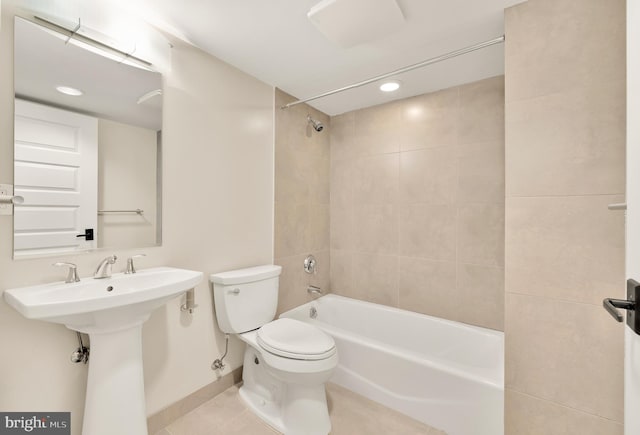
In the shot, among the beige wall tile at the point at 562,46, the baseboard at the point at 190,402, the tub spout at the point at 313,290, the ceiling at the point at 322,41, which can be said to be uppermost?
the ceiling at the point at 322,41

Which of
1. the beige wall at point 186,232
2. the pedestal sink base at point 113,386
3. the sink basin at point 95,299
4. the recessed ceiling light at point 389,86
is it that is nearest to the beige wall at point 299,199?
the beige wall at point 186,232

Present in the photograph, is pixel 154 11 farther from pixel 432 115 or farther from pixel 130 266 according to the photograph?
pixel 432 115

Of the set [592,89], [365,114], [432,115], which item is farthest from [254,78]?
[592,89]

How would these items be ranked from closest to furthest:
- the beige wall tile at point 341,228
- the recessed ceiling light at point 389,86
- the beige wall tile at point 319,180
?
1. the recessed ceiling light at point 389,86
2. the beige wall tile at point 319,180
3. the beige wall tile at point 341,228

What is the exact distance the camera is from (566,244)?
1.21 meters

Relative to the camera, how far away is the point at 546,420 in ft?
4.07

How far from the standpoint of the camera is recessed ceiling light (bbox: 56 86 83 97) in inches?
48.9

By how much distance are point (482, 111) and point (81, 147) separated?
244 centimetres

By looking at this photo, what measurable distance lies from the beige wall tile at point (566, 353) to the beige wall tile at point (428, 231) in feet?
2.83

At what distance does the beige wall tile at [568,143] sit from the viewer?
112 centimetres

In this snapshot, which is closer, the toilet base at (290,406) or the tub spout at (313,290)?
the toilet base at (290,406)

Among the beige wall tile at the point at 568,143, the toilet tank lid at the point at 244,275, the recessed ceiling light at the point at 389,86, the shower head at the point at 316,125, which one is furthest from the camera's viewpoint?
the shower head at the point at 316,125

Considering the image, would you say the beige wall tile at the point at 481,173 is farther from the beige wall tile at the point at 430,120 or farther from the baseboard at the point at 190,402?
the baseboard at the point at 190,402

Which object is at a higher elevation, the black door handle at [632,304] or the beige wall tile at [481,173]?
the beige wall tile at [481,173]
